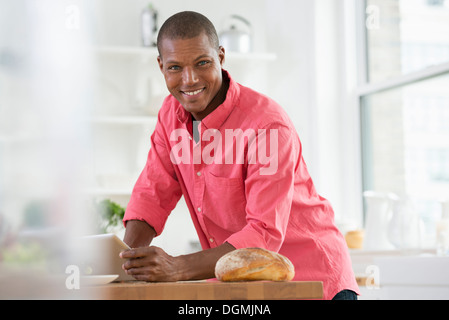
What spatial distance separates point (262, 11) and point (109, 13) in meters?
1.02

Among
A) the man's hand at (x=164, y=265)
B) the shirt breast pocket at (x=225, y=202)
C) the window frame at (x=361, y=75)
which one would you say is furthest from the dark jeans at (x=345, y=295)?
the window frame at (x=361, y=75)

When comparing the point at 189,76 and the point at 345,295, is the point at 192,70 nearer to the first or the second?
the point at 189,76

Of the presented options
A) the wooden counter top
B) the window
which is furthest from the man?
the window

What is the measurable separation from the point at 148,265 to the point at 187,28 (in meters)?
0.56

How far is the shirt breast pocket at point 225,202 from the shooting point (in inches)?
53.4

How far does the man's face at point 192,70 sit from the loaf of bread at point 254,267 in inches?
18.5

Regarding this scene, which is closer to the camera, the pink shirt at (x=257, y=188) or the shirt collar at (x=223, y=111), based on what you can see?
the pink shirt at (x=257, y=188)

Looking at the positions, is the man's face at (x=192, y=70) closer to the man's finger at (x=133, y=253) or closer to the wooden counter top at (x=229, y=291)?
the man's finger at (x=133, y=253)

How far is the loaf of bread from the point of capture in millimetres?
955

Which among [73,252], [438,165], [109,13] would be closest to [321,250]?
[73,252]
